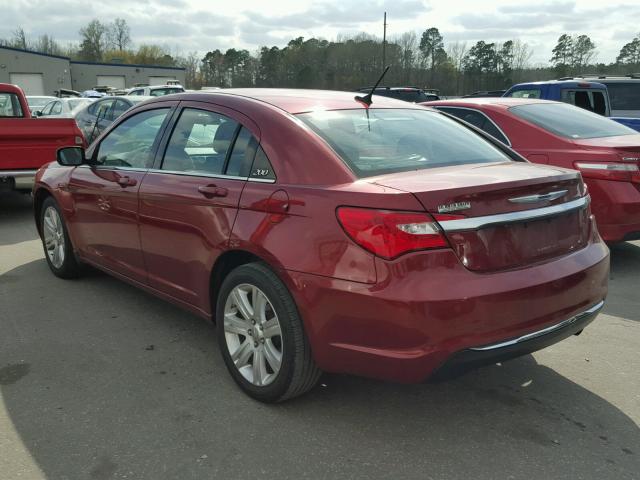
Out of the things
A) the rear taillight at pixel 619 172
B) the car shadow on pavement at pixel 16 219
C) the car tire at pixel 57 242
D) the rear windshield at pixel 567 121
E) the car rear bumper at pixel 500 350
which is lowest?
the car shadow on pavement at pixel 16 219

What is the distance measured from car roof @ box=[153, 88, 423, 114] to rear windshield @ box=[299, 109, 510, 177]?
→ 0.08m

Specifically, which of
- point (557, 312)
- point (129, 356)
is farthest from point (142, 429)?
point (557, 312)

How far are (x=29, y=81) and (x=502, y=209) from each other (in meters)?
66.5

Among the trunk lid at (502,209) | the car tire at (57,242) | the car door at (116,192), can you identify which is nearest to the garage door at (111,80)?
the car tire at (57,242)

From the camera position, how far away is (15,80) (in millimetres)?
58562

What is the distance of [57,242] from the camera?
5.23 m

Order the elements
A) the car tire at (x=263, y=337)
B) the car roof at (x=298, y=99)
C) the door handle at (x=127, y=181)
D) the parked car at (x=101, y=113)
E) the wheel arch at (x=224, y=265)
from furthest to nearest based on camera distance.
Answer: the parked car at (x=101, y=113), the door handle at (x=127, y=181), the car roof at (x=298, y=99), the wheel arch at (x=224, y=265), the car tire at (x=263, y=337)

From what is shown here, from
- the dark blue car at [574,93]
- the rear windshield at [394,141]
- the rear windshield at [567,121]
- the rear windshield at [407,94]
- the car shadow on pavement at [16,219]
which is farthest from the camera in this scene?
the rear windshield at [407,94]

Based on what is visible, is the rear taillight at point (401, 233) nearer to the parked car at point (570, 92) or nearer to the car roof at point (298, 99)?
the car roof at point (298, 99)

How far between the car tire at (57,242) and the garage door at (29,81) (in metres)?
61.0

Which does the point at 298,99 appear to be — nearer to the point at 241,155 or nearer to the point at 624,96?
the point at 241,155

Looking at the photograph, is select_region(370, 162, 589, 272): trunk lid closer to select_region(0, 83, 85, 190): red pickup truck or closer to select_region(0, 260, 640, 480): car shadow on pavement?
select_region(0, 260, 640, 480): car shadow on pavement

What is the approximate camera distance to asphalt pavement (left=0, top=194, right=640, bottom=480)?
2.52 meters

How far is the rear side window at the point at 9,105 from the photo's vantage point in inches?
→ 386
